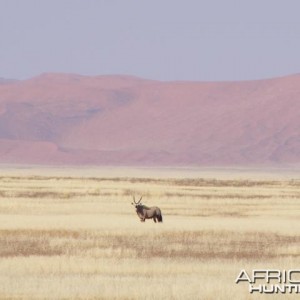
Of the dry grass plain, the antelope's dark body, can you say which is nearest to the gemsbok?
the antelope's dark body

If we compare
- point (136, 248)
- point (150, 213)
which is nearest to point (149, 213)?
point (150, 213)

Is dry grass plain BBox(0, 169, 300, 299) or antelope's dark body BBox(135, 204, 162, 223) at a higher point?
antelope's dark body BBox(135, 204, 162, 223)

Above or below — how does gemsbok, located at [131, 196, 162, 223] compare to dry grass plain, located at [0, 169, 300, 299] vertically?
above

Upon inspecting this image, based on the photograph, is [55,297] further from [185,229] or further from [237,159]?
[237,159]

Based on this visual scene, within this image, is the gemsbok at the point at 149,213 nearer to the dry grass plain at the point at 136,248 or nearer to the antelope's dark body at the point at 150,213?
the antelope's dark body at the point at 150,213

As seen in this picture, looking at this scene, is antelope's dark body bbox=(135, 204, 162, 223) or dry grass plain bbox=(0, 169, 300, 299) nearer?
dry grass plain bbox=(0, 169, 300, 299)

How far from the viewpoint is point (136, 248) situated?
28.5 meters

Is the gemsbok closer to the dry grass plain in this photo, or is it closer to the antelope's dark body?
the antelope's dark body

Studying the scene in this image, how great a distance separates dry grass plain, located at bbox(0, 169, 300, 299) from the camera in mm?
20844

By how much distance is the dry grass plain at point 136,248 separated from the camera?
20.8 m

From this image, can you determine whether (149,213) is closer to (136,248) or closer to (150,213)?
(150,213)

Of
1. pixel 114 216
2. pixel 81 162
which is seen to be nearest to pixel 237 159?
pixel 81 162

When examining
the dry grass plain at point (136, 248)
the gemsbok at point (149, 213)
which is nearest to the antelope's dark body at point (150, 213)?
the gemsbok at point (149, 213)

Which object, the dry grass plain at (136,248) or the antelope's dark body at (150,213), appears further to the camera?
the antelope's dark body at (150,213)
